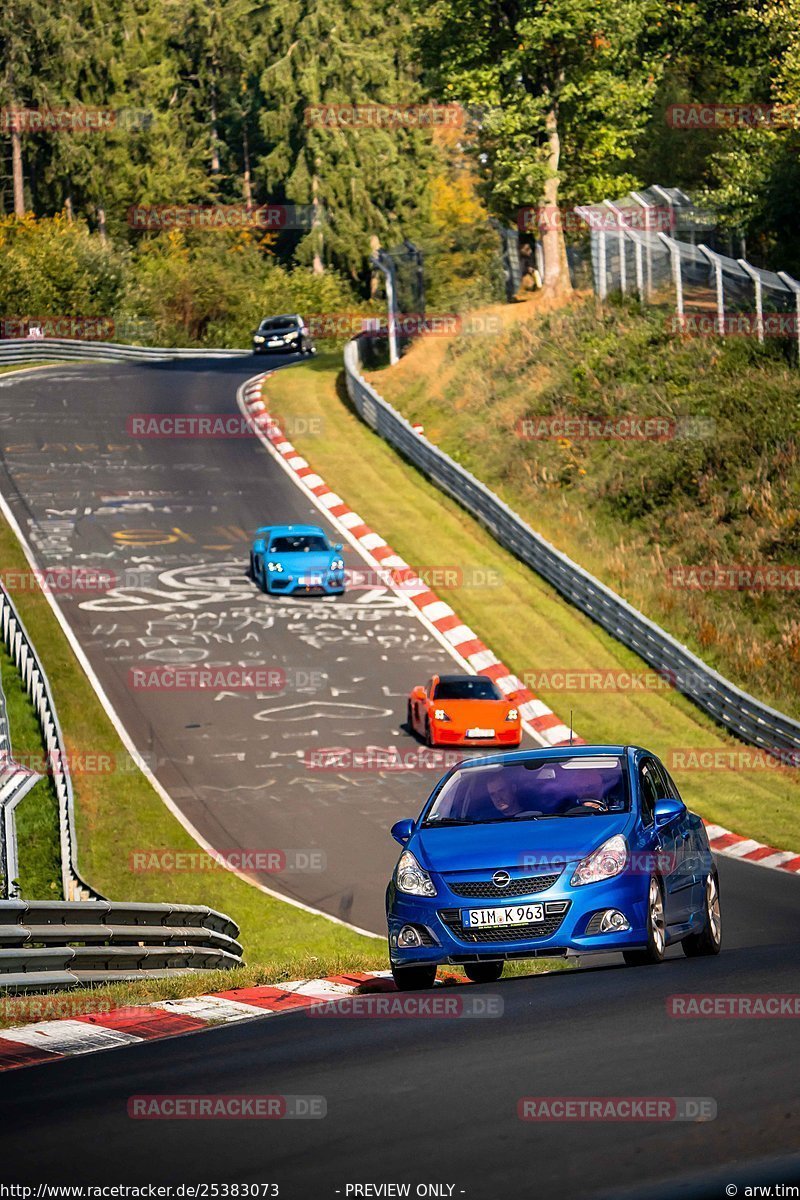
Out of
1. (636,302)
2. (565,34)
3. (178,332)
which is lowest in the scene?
(178,332)

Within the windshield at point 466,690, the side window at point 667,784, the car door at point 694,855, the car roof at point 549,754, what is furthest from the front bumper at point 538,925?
the windshield at point 466,690

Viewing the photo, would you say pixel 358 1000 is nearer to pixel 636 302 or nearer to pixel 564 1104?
pixel 564 1104

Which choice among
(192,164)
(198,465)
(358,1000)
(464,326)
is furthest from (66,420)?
(192,164)

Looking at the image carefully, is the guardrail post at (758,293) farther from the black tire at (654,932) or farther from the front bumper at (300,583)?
the black tire at (654,932)

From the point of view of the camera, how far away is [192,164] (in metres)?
103

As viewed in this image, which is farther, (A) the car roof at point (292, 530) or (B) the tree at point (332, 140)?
(B) the tree at point (332, 140)

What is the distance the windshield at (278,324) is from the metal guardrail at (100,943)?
159 feet

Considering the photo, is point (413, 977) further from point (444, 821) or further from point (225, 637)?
point (225, 637)

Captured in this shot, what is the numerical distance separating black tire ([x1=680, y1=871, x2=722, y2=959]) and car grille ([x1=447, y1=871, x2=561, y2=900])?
6.35ft

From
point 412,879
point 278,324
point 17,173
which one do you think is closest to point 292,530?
point 412,879

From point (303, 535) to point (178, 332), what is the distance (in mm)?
53956

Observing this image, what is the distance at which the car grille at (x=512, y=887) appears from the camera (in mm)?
10703

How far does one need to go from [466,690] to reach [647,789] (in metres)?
14.0

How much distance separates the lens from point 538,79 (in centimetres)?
4959
